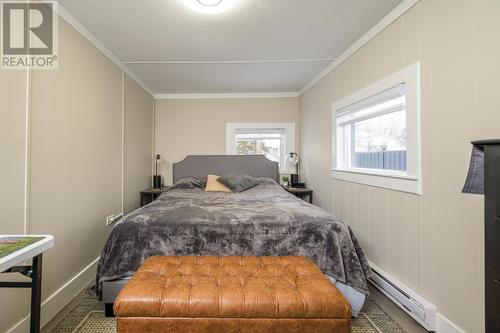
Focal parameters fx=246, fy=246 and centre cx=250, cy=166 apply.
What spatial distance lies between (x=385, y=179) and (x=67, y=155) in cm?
262

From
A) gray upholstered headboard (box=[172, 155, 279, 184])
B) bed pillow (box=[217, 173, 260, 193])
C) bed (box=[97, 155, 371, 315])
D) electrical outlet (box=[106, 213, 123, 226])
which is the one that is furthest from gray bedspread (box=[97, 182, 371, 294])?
gray upholstered headboard (box=[172, 155, 279, 184])

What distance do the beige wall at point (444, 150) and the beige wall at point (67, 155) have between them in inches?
103

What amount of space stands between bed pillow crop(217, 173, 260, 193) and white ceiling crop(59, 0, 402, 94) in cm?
142

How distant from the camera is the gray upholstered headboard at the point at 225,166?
410 centimetres

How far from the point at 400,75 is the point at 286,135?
2.50 m

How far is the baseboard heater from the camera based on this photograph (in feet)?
5.18

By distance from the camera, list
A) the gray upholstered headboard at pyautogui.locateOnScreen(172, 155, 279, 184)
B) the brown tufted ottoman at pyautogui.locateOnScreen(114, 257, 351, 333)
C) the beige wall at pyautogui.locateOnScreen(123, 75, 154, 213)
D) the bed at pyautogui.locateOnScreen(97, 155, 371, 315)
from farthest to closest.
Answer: the gray upholstered headboard at pyautogui.locateOnScreen(172, 155, 279, 184) → the beige wall at pyautogui.locateOnScreen(123, 75, 154, 213) → the bed at pyautogui.locateOnScreen(97, 155, 371, 315) → the brown tufted ottoman at pyautogui.locateOnScreen(114, 257, 351, 333)

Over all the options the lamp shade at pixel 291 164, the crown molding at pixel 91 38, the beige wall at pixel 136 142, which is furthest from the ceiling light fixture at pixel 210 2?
the lamp shade at pixel 291 164

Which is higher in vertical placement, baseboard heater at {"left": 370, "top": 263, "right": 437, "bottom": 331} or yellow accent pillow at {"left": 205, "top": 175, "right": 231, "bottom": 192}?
yellow accent pillow at {"left": 205, "top": 175, "right": 231, "bottom": 192}

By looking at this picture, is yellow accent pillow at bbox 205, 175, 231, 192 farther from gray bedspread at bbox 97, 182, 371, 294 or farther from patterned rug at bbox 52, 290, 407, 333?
patterned rug at bbox 52, 290, 407, 333

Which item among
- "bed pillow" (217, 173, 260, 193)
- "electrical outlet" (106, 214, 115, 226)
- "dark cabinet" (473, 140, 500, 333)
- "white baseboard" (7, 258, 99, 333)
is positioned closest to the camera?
"dark cabinet" (473, 140, 500, 333)

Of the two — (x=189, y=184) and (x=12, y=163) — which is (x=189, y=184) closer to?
(x=189, y=184)

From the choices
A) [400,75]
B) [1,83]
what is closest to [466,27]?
[400,75]

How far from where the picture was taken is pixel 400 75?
1894 millimetres
